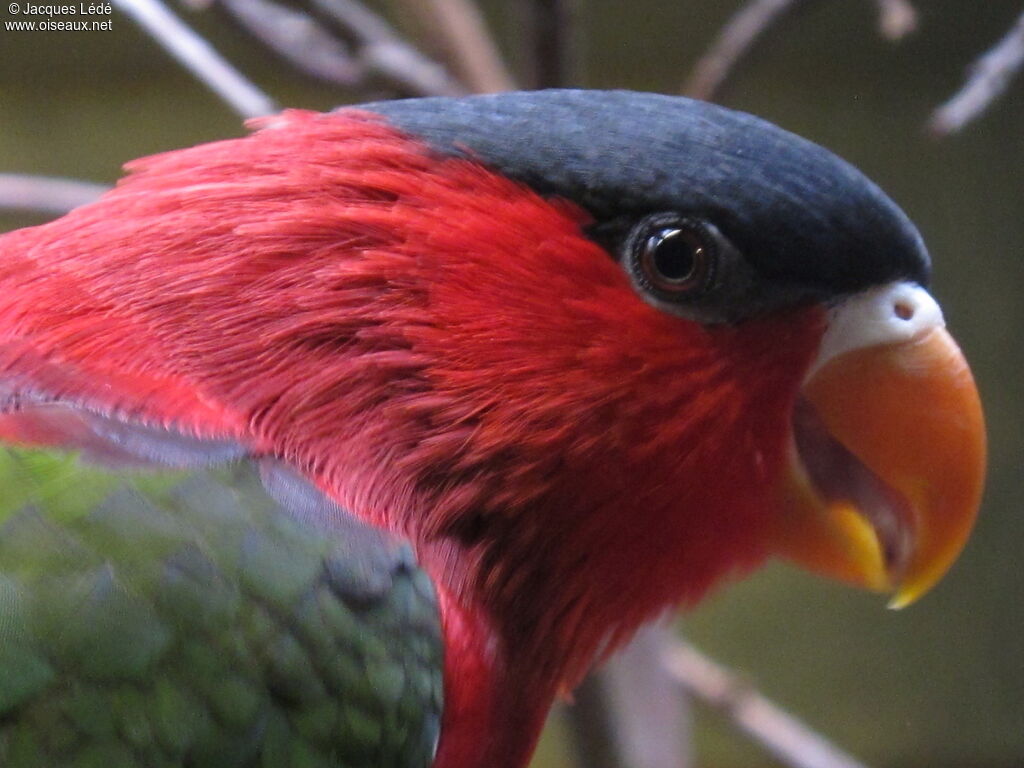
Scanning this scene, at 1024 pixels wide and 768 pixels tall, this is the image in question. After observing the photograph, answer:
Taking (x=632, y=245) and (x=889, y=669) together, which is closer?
(x=632, y=245)

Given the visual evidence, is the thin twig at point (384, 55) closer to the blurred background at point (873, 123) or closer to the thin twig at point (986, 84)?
the blurred background at point (873, 123)

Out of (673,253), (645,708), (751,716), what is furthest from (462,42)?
(751,716)

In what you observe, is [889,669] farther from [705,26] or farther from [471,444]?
[471,444]

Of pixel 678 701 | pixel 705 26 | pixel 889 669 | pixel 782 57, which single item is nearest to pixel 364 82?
pixel 705 26

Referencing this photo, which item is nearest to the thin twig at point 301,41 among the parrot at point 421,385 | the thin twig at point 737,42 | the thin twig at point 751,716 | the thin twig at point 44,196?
the thin twig at point 44,196

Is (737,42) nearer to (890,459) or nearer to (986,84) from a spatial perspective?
(986,84)

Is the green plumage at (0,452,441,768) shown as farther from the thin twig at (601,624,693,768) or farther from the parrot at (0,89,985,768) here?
the thin twig at (601,624,693,768)

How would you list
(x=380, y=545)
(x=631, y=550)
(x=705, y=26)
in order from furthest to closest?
(x=705, y=26)
(x=631, y=550)
(x=380, y=545)
